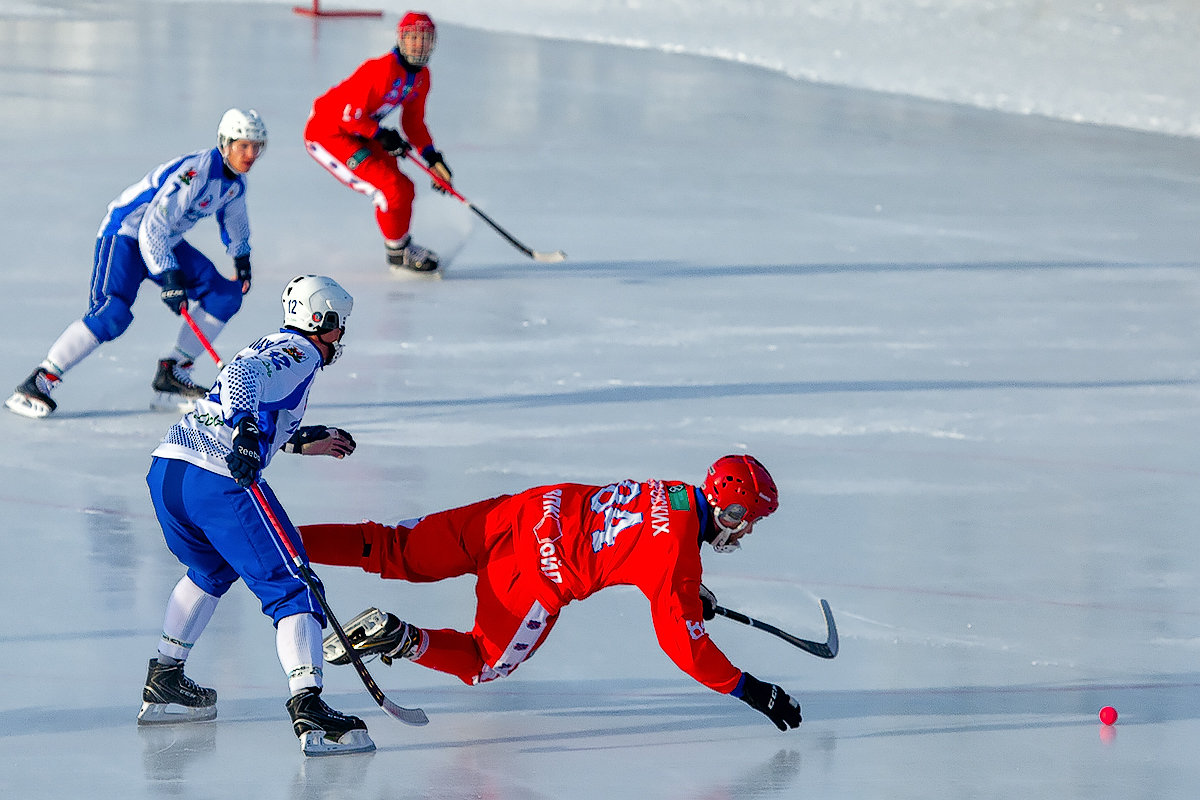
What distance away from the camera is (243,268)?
6695 millimetres

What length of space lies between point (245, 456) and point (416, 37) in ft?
16.8

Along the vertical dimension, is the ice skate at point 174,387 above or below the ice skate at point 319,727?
above

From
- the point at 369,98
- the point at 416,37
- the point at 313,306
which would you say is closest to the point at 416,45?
the point at 416,37

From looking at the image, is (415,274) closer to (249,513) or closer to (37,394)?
(37,394)

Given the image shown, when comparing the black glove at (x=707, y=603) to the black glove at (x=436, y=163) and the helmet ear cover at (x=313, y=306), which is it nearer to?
the helmet ear cover at (x=313, y=306)

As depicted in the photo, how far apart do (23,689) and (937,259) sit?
640 centimetres

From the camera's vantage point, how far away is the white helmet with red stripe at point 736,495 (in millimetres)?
4035

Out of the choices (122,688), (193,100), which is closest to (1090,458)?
(122,688)

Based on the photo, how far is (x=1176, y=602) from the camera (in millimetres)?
5285

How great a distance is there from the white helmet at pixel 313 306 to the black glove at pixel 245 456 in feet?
1.15

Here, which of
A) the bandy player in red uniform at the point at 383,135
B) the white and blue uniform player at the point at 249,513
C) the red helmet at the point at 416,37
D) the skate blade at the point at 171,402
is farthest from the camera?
the bandy player in red uniform at the point at 383,135

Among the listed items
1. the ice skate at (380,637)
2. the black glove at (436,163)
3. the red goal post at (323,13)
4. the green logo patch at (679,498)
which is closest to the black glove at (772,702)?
the green logo patch at (679,498)

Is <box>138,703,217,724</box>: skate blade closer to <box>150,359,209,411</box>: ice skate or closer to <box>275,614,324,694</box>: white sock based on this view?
<box>275,614,324,694</box>: white sock

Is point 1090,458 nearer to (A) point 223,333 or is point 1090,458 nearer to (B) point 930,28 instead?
(A) point 223,333
